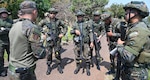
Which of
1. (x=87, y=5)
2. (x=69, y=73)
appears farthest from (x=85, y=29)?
(x=87, y=5)

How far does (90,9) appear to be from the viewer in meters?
34.9

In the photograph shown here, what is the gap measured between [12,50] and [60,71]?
4112 mm

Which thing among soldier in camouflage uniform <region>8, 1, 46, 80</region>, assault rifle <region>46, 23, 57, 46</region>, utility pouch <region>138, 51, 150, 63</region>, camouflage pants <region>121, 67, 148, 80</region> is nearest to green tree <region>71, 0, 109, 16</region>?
assault rifle <region>46, 23, 57, 46</region>

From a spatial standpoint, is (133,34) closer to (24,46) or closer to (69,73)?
(24,46)

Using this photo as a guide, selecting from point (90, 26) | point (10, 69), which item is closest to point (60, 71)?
point (90, 26)

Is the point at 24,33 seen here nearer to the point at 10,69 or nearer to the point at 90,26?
the point at 10,69

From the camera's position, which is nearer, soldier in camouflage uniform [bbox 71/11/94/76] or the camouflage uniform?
the camouflage uniform

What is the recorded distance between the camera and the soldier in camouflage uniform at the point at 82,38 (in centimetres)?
777

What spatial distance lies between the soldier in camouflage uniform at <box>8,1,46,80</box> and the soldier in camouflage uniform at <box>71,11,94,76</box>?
12.7ft

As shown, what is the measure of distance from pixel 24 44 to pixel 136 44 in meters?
1.85

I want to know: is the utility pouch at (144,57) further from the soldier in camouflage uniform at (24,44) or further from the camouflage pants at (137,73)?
the soldier in camouflage uniform at (24,44)

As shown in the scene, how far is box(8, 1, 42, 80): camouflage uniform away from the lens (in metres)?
3.75

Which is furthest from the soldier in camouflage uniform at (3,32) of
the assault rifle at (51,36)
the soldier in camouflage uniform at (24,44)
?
the soldier in camouflage uniform at (24,44)

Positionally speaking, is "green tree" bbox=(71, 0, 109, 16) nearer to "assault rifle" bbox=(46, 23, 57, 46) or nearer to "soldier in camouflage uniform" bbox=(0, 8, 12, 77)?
"assault rifle" bbox=(46, 23, 57, 46)
